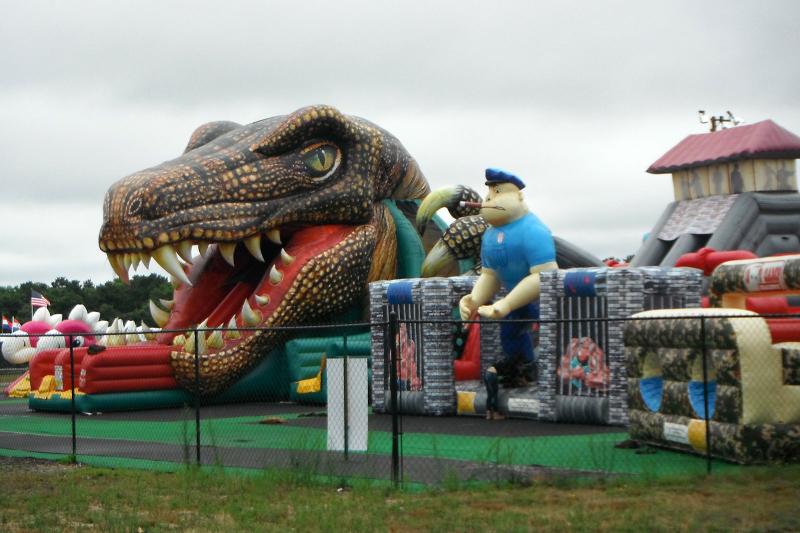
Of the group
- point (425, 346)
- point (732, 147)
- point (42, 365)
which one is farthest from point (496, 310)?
point (732, 147)

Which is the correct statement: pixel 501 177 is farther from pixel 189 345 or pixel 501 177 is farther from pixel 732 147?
pixel 732 147

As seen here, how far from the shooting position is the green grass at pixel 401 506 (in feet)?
22.7

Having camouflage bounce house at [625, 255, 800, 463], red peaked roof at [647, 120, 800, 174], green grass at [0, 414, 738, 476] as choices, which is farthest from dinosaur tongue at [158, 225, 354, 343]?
red peaked roof at [647, 120, 800, 174]

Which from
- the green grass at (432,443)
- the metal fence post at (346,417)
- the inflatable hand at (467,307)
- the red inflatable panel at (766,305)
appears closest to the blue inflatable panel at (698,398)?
the green grass at (432,443)

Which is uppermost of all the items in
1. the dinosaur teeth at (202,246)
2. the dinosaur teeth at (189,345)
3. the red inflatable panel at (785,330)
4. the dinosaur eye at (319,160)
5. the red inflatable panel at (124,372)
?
the dinosaur eye at (319,160)

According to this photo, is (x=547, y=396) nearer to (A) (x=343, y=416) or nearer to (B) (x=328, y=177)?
(A) (x=343, y=416)

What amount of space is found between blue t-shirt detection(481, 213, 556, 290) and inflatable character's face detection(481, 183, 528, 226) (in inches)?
3.9

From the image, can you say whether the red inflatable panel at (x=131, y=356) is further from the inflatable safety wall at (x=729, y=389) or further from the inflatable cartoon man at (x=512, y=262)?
the inflatable safety wall at (x=729, y=389)

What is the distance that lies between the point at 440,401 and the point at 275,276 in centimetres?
384

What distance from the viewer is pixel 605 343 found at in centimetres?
1251

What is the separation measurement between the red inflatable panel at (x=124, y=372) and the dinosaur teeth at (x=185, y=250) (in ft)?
5.54

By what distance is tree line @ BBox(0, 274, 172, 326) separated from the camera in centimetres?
5359

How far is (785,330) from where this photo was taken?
13.0m

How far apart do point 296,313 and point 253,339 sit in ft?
2.53
